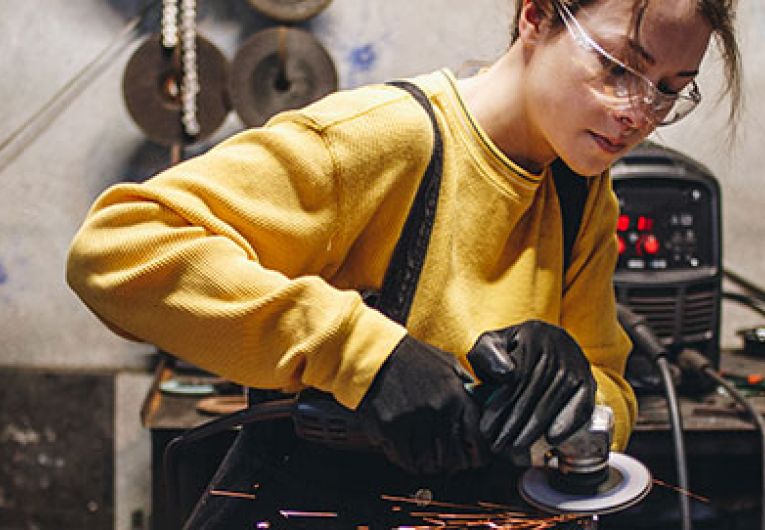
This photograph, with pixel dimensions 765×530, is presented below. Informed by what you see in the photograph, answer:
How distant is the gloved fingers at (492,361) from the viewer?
29.4 inches

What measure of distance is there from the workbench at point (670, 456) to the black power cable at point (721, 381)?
0.11 feet

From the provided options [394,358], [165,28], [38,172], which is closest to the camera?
[394,358]

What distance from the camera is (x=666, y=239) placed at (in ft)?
4.96

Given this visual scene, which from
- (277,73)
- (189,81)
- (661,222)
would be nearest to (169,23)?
(189,81)

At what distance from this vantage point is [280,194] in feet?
2.52

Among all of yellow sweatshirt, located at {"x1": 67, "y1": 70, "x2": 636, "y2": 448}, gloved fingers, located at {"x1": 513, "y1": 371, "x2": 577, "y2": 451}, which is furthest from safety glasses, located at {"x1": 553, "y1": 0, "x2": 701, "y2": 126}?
gloved fingers, located at {"x1": 513, "y1": 371, "x2": 577, "y2": 451}

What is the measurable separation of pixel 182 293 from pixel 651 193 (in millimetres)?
971

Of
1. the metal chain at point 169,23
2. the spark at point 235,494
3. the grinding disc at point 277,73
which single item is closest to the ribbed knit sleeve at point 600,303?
the spark at point 235,494

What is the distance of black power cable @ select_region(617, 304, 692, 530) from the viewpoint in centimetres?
120

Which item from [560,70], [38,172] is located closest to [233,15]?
[38,172]

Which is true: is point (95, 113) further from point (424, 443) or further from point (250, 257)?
point (424, 443)

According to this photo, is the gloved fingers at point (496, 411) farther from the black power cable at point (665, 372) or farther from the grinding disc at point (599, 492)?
the black power cable at point (665, 372)

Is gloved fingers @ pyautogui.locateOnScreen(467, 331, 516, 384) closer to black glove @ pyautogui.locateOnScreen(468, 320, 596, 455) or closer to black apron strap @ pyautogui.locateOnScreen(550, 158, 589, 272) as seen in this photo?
black glove @ pyautogui.locateOnScreen(468, 320, 596, 455)

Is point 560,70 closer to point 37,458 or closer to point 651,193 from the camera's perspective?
point 651,193
